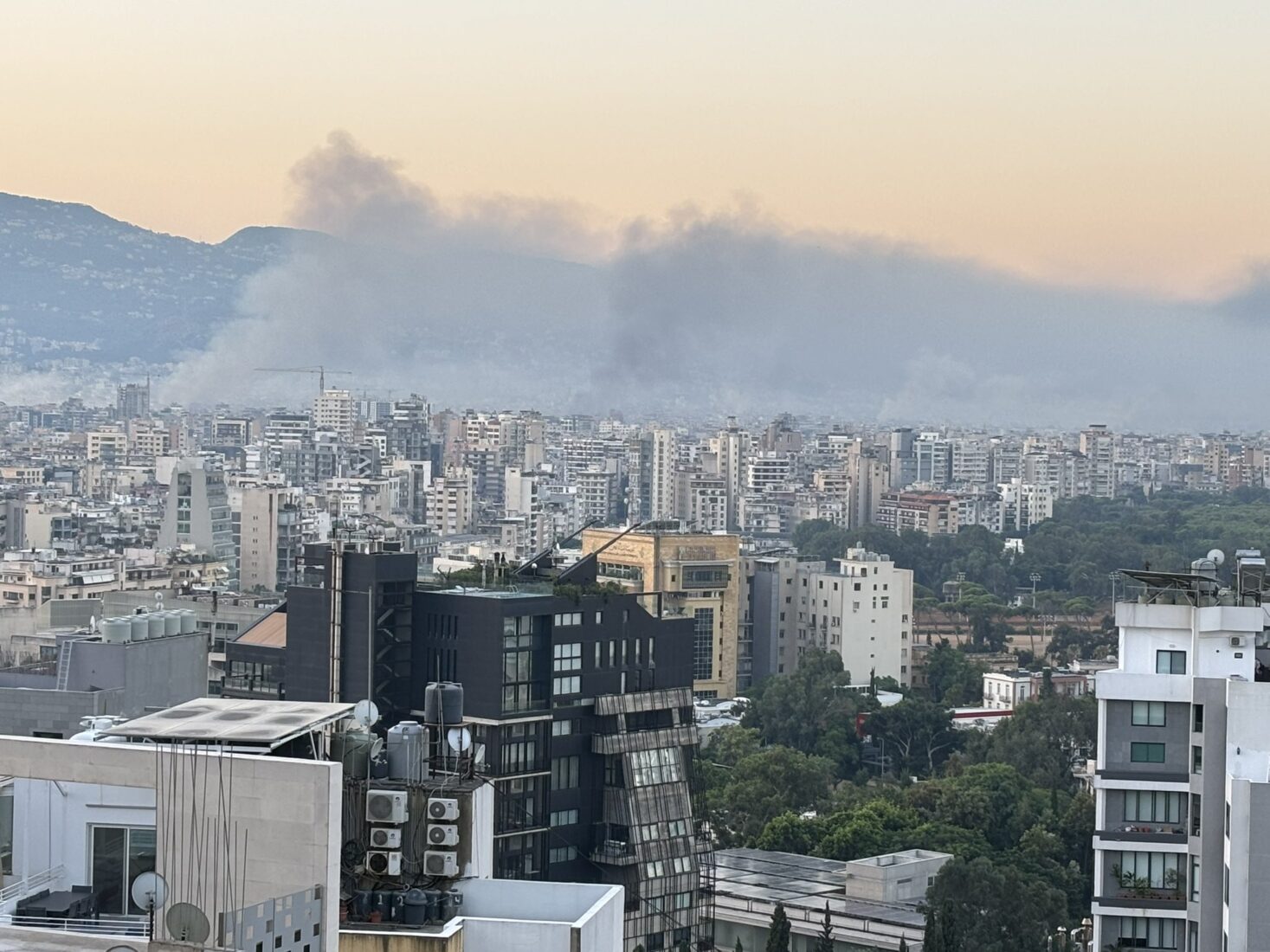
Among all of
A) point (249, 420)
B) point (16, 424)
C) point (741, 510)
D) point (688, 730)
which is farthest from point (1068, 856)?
point (16, 424)

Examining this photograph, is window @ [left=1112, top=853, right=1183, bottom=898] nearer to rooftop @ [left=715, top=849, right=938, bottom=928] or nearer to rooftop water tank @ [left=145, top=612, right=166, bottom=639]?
rooftop water tank @ [left=145, top=612, right=166, bottom=639]

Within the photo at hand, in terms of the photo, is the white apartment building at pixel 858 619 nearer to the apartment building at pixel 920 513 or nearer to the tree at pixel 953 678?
the tree at pixel 953 678

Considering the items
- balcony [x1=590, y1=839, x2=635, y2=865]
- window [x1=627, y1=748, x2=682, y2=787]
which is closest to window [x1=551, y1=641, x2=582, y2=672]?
window [x1=627, y1=748, x2=682, y2=787]

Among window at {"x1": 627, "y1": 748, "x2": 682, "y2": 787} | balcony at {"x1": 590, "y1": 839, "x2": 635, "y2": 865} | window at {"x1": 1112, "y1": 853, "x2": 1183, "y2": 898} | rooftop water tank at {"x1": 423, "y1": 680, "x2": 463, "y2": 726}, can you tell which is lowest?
balcony at {"x1": 590, "y1": 839, "x2": 635, "y2": 865}

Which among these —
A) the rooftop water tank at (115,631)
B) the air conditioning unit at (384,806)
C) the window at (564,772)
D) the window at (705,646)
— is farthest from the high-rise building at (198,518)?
the air conditioning unit at (384,806)

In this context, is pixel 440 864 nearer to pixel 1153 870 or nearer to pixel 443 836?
pixel 443 836

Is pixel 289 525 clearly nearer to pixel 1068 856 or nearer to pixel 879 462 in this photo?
pixel 1068 856

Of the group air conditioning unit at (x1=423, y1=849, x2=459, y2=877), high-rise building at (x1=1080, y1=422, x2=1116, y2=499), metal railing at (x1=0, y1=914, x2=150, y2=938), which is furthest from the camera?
high-rise building at (x1=1080, y1=422, x2=1116, y2=499)
